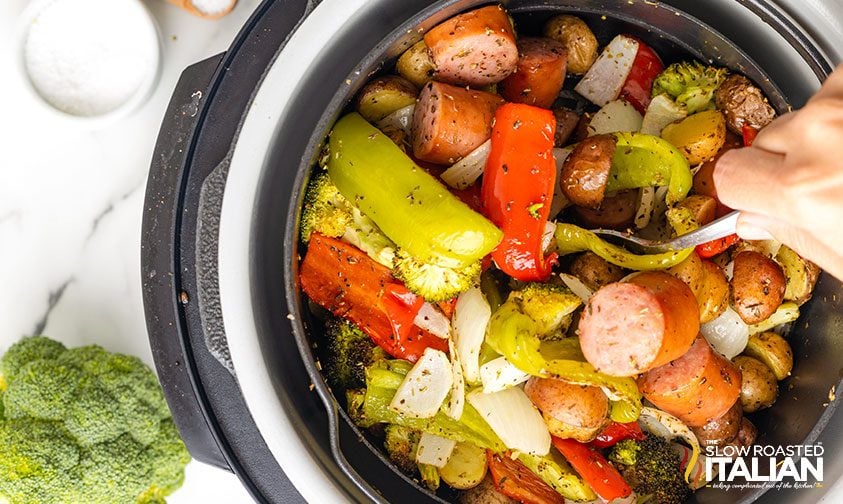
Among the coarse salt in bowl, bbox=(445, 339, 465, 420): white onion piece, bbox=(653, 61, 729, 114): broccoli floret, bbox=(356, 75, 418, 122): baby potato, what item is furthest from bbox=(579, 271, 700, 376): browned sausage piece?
the coarse salt in bowl

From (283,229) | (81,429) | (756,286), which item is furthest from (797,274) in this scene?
(81,429)

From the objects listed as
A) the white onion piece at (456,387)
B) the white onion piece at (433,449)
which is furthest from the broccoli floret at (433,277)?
the white onion piece at (433,449)

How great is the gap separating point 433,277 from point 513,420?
0.37 m

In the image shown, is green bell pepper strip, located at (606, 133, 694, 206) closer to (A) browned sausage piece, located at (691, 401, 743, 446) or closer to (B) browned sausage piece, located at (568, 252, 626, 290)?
(B) browned sausage piece, located at (568, 252, 626, 290)

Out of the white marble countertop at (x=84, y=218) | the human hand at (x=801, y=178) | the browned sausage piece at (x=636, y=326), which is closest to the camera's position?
the human hand at (x=801, y=178)

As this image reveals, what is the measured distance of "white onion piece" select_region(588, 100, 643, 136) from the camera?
73.0 inches

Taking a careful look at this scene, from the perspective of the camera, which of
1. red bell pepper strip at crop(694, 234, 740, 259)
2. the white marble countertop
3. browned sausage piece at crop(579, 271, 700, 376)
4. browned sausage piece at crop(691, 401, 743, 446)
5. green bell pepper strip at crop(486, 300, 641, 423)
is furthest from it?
the white marble countertop

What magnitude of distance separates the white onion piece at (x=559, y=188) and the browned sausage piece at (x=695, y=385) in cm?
43

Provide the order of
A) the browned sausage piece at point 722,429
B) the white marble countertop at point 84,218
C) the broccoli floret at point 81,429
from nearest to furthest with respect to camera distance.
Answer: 1. the browned sausage piece at point 722,429
2. the broccoli floret at point 81,429
3. the white marble countertop at point 84,218

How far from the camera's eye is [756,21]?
65.2 inches

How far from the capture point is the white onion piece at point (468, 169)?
1.68 meters

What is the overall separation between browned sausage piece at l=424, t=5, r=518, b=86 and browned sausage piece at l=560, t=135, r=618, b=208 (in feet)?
0.83

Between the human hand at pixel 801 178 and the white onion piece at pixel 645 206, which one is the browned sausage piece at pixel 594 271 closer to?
the white onion piece at pixel 645 206

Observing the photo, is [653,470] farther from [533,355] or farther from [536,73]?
[536,73]
